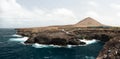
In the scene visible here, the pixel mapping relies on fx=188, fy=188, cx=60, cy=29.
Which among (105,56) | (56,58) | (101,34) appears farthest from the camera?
(101,34)

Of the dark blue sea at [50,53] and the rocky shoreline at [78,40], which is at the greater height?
the rocky shoreline at [78,40]

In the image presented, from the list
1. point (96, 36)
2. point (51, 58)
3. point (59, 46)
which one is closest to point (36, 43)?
point (59, 46)

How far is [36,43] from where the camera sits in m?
115

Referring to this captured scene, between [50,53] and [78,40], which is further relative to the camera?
[78,40]

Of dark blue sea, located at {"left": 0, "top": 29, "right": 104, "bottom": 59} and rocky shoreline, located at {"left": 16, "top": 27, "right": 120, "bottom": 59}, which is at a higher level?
rocky shoreline, located at {"left": 16, "top": 27, "right": 120, "bottom": 59}

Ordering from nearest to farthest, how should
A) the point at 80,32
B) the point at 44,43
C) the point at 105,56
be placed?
the point at 105,56 → the point at 44,43 → the point at 80,32

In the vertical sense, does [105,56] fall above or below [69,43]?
above

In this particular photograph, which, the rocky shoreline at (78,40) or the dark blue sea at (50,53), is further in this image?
the dark blue sea at (50,53)

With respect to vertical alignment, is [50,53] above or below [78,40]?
below

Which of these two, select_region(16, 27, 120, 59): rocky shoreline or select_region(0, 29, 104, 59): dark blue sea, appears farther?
select_region(0, 29, 104, 59): dark blue sea

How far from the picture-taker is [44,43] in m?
111

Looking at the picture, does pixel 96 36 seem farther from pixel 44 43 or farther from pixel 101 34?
pixel 44 43

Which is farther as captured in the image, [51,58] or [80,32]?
[80,32]

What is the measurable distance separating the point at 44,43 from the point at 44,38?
2958 mm
